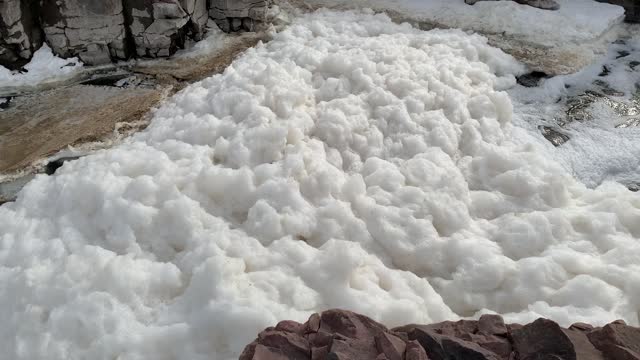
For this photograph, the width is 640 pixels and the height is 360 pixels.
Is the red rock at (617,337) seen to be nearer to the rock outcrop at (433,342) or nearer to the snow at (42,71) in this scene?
the rock outcrop at (433,342)

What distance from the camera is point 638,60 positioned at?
7.71m

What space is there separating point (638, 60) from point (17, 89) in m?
8.76

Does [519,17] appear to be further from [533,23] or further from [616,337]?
[616,337]

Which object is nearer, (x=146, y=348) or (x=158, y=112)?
(x=146, y=348)

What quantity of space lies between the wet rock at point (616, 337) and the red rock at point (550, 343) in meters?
0.06

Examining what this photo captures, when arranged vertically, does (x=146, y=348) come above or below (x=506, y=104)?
below

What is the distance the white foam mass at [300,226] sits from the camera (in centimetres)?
366

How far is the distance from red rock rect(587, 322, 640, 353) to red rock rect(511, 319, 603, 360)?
62mm

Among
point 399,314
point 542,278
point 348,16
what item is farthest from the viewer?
point 348,16

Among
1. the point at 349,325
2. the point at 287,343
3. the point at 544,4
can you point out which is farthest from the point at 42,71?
the point at 544,4

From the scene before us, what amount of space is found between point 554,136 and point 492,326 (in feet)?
11.3

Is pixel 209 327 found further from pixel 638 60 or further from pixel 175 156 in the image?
pixel 638 60

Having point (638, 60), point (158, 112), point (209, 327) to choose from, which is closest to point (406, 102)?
point (158, 112)

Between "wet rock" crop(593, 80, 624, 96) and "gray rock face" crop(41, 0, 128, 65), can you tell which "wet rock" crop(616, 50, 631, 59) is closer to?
"wet rock" crop(593, 80, 624, 96)
